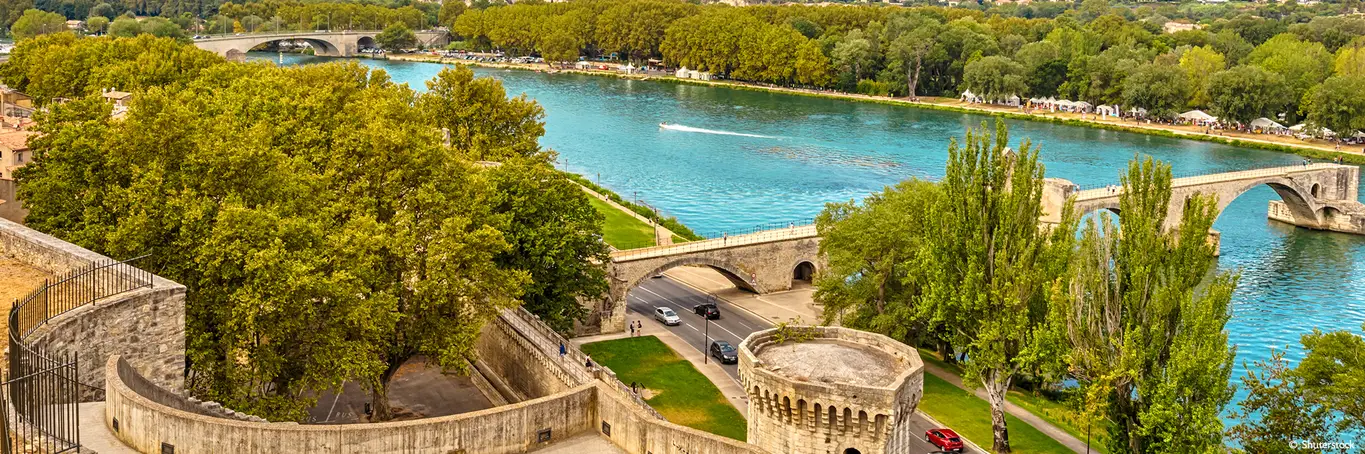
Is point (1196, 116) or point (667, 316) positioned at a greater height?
point (1196, 116)

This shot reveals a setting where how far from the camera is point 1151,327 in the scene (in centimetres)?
3584

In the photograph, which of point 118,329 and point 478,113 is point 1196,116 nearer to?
point 478,113

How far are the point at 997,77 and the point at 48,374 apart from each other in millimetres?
135893

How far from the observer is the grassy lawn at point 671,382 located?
1745 inches

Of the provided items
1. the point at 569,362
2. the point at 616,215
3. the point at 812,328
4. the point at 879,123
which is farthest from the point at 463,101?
the point at 879,123

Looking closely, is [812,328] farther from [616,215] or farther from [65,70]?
[65,70]

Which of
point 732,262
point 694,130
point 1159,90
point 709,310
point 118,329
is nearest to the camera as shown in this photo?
point 118,329

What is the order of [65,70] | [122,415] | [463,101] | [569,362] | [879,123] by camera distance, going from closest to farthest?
[122,415], [569,362], [463,101], [65,70], [879,123]

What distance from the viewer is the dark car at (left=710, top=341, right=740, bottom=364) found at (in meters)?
50.6

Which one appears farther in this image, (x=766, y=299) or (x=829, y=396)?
(x=766, y=299)

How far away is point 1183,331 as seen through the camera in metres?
34.9

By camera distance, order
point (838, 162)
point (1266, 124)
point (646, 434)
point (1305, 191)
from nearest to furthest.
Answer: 1. point (646, 434)
2. point (1305, 191)
3. point (838, 162)
4. point (1266, 124)

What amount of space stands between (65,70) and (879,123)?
80299 millimetres

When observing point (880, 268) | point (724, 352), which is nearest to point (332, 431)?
point (724, 352)
